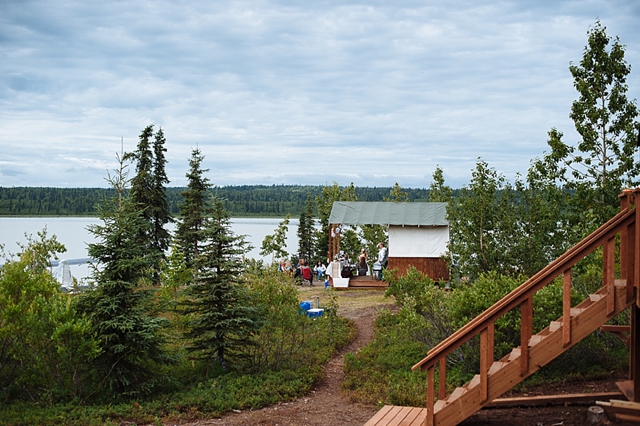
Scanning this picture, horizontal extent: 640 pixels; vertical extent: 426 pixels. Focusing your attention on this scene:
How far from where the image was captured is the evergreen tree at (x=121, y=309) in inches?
353

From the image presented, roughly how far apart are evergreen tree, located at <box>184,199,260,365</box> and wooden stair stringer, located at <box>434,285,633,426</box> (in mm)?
4656

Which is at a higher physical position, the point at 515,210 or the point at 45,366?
the point at 515,210

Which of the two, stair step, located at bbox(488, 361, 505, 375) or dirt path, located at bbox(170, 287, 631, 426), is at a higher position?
stair step, located at bbox(488, 361, 505, 375)

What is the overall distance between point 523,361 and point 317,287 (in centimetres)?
2236

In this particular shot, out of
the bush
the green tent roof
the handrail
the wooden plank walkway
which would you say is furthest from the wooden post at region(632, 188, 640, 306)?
the green tent roof

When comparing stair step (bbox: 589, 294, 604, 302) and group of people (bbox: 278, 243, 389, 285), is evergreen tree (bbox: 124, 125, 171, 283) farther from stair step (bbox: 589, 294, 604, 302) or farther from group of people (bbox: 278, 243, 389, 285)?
stair step (bbox: 589, 294, 604, 302)

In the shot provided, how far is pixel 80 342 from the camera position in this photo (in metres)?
8.49

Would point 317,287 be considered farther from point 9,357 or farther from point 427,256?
point 9,357

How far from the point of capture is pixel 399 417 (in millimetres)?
6719

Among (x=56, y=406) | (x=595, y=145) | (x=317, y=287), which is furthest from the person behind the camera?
(x=317, y=287)

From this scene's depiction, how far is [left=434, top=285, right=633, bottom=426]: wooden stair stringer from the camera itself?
609 centimetres

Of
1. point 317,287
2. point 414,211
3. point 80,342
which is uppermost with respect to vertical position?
point 414,211

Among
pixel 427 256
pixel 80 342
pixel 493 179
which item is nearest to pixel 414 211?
pixel 427 256

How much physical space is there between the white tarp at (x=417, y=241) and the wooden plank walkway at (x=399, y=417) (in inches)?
770
